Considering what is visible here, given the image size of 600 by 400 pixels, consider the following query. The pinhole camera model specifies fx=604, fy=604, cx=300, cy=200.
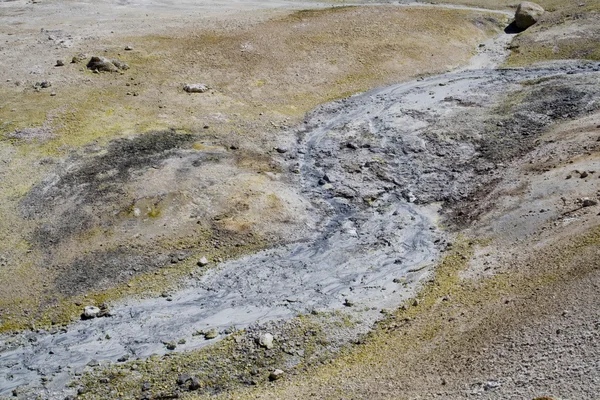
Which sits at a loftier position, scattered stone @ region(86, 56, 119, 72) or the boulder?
the boulder

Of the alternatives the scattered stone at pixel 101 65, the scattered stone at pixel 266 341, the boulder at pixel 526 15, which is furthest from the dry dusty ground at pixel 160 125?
the scattered stone at pixel 266 341

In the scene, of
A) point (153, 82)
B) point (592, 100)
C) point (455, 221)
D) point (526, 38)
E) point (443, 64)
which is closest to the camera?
point (455, 221)

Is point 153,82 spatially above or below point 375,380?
above

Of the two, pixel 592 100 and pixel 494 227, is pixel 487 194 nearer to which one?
pixel 494 227

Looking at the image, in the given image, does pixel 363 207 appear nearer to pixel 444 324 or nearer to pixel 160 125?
pixel 444 324

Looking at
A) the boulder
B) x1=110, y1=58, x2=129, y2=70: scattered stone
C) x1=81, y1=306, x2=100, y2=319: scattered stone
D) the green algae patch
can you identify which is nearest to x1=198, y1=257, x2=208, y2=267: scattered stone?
x1=81, y1=306, x2=100, y2=319: scattered stone

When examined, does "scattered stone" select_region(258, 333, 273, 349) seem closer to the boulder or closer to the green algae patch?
the green algae patch

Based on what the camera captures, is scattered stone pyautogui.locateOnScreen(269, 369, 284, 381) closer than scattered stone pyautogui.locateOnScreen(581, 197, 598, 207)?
Yes

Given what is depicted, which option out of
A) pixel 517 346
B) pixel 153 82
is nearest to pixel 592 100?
pixel 517 346
